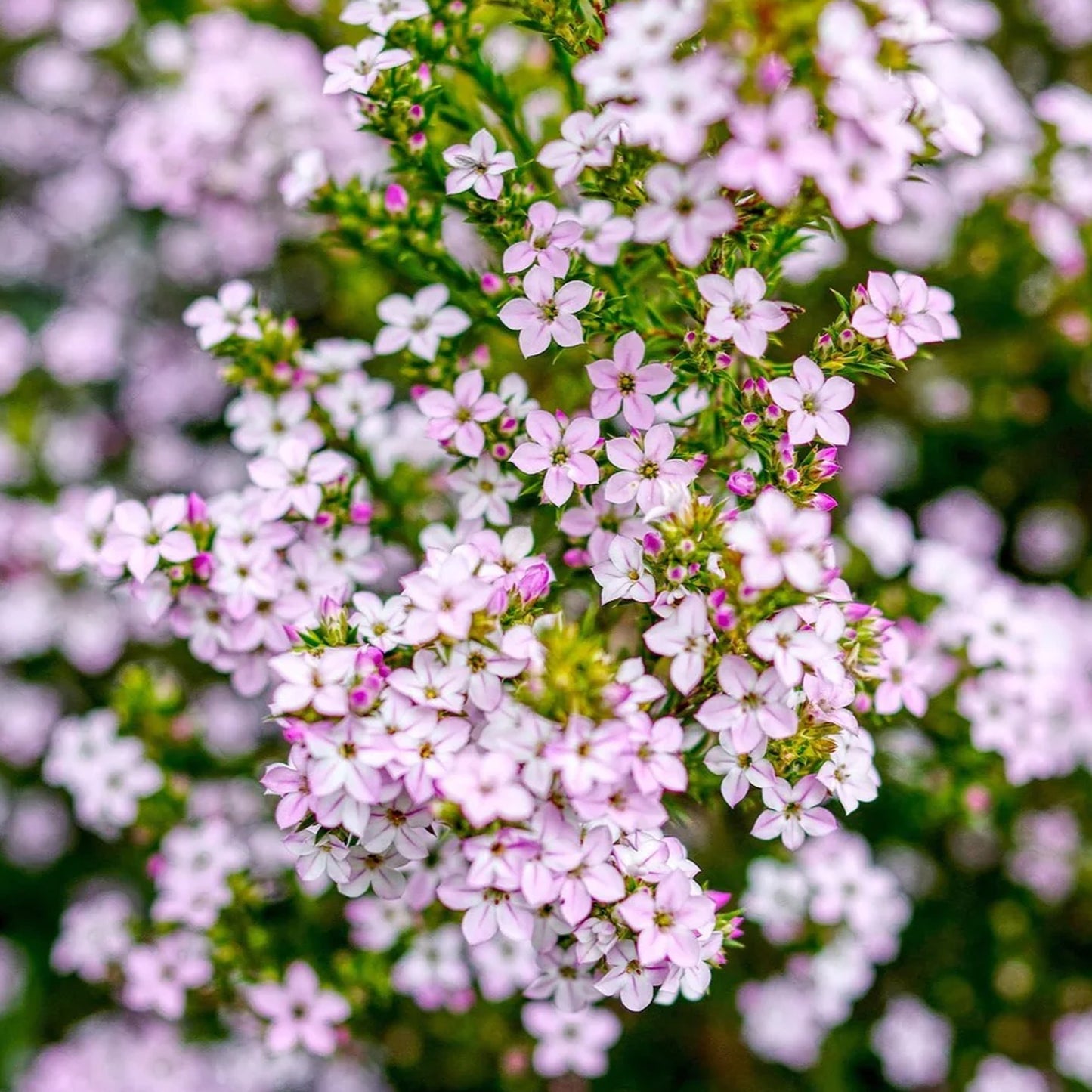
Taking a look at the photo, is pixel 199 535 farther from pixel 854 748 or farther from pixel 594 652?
pixel 854 748

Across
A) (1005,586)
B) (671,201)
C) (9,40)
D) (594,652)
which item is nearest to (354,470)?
(594,652)

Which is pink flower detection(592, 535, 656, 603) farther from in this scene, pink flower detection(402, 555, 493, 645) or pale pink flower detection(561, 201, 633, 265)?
pale pink flower detection(561, 201, 633, 265)

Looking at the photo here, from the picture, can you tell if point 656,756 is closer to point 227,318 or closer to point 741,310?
point 741,310

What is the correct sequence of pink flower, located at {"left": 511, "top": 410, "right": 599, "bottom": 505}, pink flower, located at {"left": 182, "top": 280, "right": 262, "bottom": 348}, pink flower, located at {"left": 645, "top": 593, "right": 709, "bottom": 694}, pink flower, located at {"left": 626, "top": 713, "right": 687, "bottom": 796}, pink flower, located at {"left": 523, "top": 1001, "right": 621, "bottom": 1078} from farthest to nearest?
pink flower, located at {"left": 523, "top": 1001, "right": 621, "bottom": 1078}, pink flower, located at {"left": 182, "top": 280, "right": 262, "bottom": 348}, pink flower, located at {"left": 511, "top": 410, "right": 599, "bottom": 505}, pink flower, located at {"left": 645, "top": 593, "right": 709, "bottom": 694}, pink flower, located at {"left": 626, "top": 713, "right": 687, "bottom": 796}

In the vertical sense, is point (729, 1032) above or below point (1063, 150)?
below

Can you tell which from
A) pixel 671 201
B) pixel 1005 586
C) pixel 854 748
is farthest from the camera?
pixel 1005 586

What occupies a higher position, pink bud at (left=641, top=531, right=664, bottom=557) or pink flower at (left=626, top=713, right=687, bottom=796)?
pink bud at (left=641, top=531, right=664, bottom=557)

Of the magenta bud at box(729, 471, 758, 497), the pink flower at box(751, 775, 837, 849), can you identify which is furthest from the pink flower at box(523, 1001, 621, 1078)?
the magenta bud at box(729, 471, 758, 497)
